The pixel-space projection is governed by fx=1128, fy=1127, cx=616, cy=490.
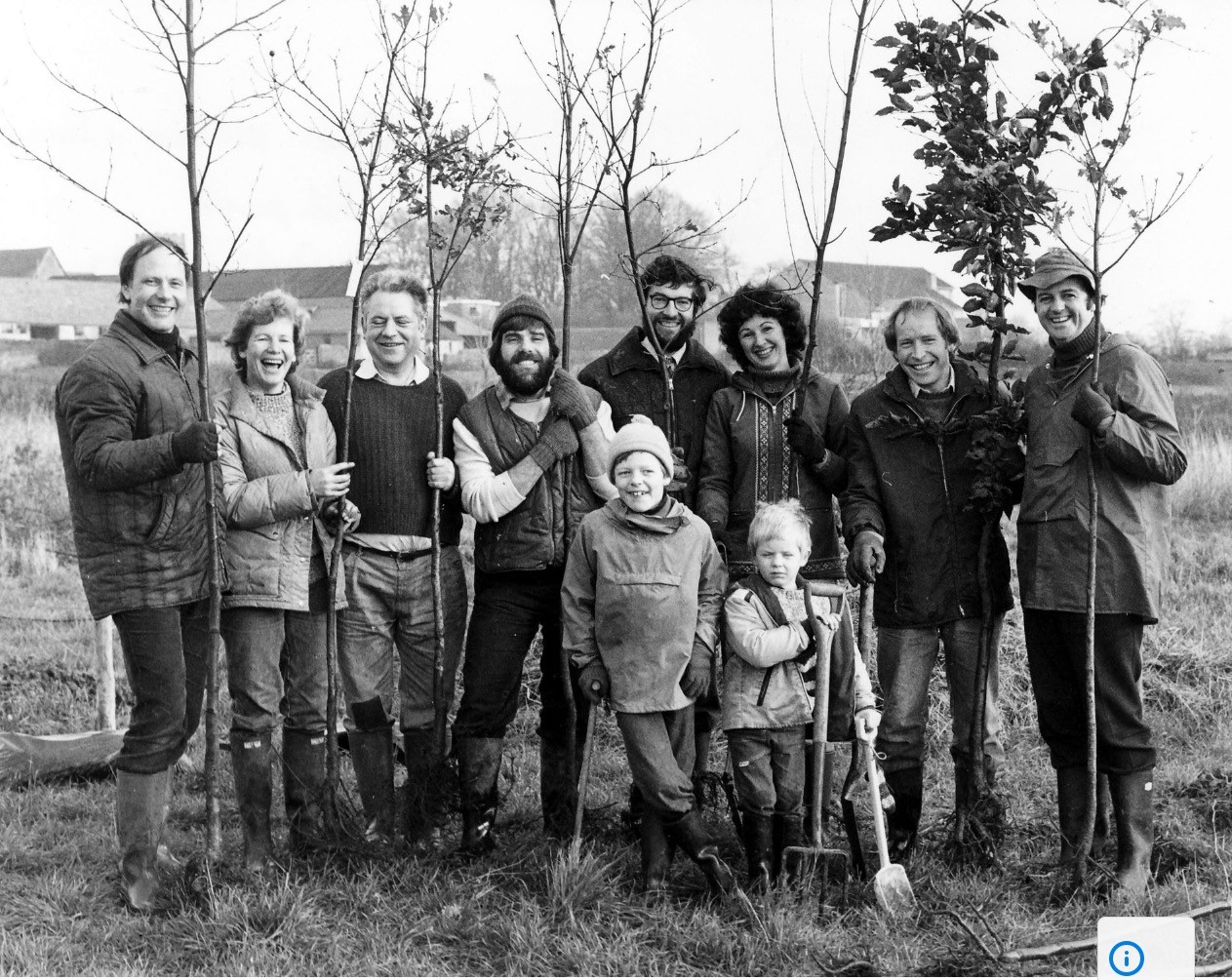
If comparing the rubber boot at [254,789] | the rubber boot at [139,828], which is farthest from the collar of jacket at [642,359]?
the rubber boot at [139,828]

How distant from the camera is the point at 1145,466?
3988 millimetres

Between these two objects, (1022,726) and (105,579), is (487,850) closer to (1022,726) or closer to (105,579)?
(105,579)

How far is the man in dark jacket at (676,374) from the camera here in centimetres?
477

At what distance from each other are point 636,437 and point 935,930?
2.01 m

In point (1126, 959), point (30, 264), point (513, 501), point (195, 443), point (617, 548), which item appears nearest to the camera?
point (1126, 959)

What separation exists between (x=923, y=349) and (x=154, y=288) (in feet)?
9.60

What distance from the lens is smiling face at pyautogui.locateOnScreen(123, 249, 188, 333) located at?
161 inches

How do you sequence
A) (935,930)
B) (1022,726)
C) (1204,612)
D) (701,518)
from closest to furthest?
Answer: (935,930) → (701,518) → (1022,726) → (1204,612)

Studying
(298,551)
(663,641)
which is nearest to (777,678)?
(663,641)

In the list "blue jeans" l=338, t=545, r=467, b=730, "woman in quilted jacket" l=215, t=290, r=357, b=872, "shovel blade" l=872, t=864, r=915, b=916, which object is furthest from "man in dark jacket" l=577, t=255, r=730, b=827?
"woman in quilted jacket" l=215, t=290, r=357, b=872

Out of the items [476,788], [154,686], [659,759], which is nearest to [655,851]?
[659,759]

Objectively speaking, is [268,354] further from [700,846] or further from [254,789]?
[700,846]

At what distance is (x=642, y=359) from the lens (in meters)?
4.95

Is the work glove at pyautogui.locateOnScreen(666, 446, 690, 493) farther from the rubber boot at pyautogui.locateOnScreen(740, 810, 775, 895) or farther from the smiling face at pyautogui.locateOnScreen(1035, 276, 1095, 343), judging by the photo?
the smiling face at pyautogui.locateOnScreen(1035, 276, 1095, 343)
